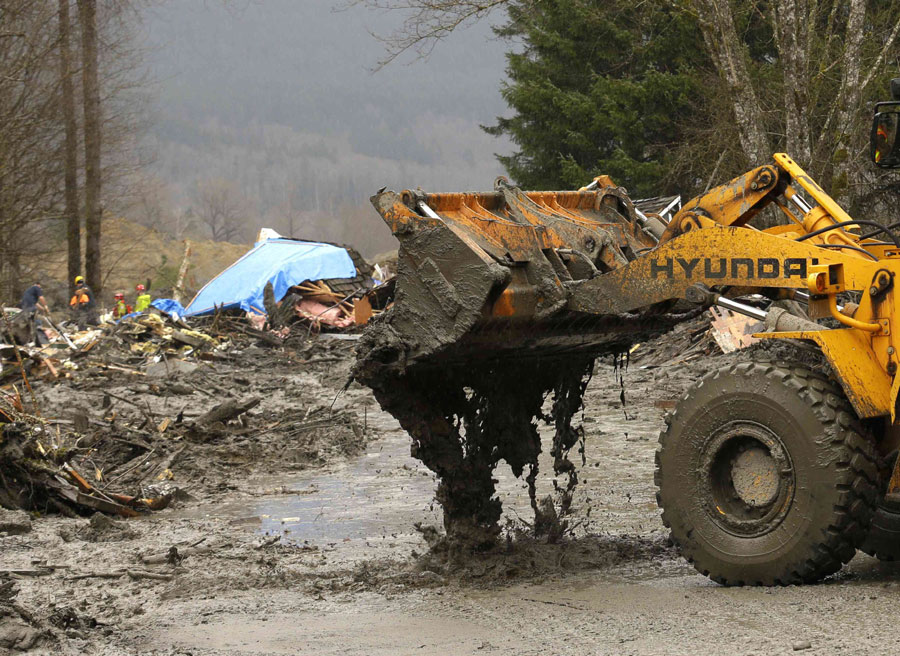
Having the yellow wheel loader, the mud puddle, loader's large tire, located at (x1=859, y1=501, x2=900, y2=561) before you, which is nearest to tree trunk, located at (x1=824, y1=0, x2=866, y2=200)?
the mud puddle

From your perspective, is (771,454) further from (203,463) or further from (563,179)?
(563,179)

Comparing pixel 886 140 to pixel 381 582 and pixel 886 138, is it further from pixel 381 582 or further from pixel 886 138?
pixel 381 582

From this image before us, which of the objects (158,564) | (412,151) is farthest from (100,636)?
(412,151)

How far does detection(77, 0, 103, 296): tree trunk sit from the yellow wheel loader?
A: 94.3 ft

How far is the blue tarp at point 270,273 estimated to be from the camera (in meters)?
26.4

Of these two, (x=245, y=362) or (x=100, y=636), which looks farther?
(x=245, y=362)

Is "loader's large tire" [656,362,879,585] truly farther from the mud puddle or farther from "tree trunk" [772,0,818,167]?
"tree trunk" [772,0,818,167]

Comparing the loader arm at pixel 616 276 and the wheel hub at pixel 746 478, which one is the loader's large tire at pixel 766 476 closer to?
the wheel hub at pixel 746 478

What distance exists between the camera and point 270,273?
26.8 meters

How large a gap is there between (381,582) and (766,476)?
227 centimetres

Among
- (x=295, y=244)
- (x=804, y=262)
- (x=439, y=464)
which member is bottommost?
(x=439, y=464)

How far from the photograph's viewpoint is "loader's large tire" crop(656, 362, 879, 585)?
4.93 meters

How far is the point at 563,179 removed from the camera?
26562mm

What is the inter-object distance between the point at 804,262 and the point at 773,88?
17982mm
